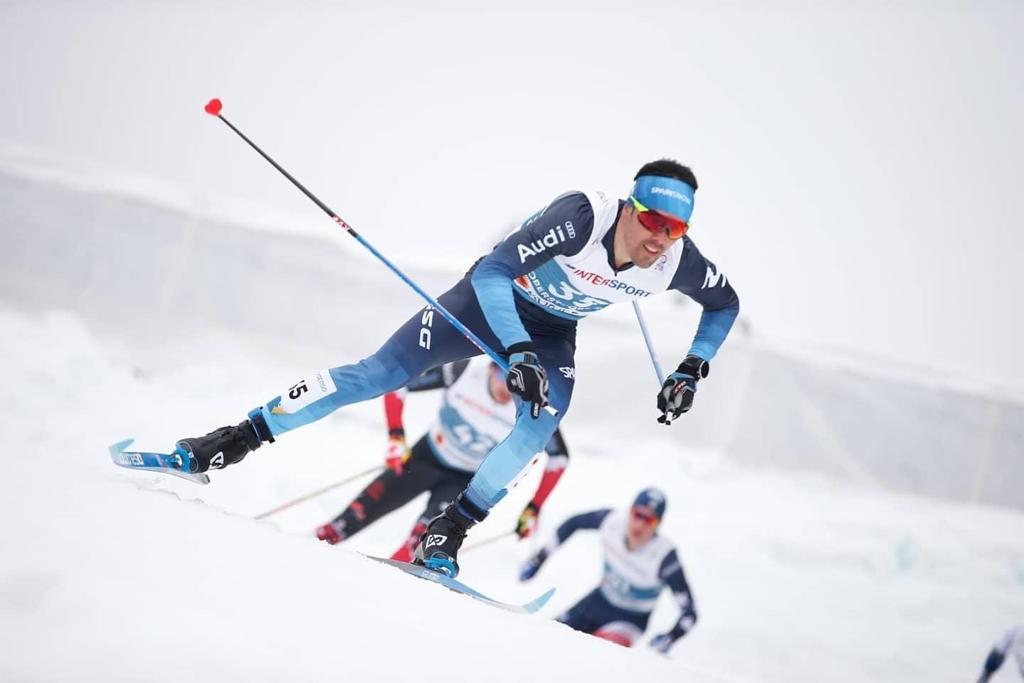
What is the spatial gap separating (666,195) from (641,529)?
3.53 meters

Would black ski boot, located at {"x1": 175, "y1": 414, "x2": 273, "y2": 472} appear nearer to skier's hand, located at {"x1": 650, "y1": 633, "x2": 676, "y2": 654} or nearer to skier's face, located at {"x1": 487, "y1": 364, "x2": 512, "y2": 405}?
skier's face, located at {"x1": 487, "y1": 364, "x2": 512, "y2": 405}

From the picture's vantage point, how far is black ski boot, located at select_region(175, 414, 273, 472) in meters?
2.98

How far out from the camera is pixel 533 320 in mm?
3303

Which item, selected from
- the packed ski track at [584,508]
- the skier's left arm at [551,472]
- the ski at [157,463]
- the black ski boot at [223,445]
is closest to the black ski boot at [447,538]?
the packed ski track at [584,508]

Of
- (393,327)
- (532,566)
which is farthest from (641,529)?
(393,327)

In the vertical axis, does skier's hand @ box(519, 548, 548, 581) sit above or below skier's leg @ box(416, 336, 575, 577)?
below

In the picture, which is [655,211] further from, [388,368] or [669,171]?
[388,368]

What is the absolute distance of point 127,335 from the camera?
9.88m

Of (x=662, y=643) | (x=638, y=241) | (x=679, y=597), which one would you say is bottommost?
(x=662, y=643)

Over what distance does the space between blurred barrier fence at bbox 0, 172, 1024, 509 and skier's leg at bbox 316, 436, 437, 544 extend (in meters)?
4.95

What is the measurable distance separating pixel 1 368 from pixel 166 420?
1846mm

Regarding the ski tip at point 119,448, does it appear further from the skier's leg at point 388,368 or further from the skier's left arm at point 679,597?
the skier's left arm at point 679,597

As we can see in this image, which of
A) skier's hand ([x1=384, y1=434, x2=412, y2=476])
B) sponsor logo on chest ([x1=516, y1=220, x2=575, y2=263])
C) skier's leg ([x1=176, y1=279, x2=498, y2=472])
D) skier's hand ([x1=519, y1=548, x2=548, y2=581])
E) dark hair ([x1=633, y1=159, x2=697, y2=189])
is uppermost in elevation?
dark hair ([x1=633, y1=159, x2=697, y2=189])

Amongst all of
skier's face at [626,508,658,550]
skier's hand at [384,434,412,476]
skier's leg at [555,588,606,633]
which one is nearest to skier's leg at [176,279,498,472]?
skier's hand at [384,434,412,476]
